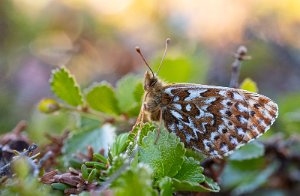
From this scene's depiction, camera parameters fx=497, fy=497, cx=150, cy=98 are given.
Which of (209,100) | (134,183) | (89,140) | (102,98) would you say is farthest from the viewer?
(102,98)

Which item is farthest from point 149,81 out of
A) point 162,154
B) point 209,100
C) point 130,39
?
point 130,39

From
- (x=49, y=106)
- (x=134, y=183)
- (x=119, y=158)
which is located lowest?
Result: (x=134, y=183)

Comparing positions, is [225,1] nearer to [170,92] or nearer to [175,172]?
[170,92]

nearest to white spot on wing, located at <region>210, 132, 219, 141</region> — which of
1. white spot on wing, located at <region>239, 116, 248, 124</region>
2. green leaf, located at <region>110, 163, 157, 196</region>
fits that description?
white spot on wing, located at <region>239, 116, 248, 124</region>

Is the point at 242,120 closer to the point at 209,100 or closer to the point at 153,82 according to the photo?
the point at 209,100

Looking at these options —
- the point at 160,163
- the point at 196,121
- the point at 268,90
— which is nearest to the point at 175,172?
the point at 160,163

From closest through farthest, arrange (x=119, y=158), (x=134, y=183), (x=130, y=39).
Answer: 1. (x=134, y=183)
2. (x=119, y=158)
3. (x=130, y=39)
